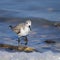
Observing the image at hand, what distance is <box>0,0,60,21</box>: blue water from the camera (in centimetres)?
1430

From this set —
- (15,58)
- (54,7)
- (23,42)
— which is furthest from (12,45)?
(54,7)

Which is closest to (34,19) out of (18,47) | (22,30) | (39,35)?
(39,35)

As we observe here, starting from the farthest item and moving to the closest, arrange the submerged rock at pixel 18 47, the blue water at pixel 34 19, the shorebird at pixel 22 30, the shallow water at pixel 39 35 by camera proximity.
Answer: the shorebird at pixel 22 30, the blue water at pixel 34 19, the shallow water at pixel 39 35, the submerged rock at pixel 18 47

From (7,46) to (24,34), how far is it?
3.86 ft

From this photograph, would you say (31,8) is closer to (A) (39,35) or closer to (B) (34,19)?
(B) (34,19)

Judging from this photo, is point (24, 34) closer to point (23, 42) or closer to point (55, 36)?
point (23, 42)

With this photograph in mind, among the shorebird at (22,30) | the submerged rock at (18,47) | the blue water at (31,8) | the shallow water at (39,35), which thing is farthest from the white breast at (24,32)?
the blue water at (31,8)

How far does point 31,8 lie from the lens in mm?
15484

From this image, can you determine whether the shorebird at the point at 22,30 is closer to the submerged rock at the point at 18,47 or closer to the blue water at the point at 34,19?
the blue water at the point at 34,19

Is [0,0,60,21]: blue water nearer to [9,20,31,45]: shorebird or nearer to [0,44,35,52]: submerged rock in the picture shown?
[9,20,31,45]: shorebird

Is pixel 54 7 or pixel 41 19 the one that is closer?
pixel 41 19

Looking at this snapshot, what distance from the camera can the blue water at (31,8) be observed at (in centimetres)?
1430

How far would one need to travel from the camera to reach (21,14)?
47.4 ft

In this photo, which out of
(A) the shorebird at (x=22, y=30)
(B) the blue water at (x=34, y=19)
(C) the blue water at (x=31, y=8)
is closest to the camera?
(B) the blue water at (x=34, y=19)
